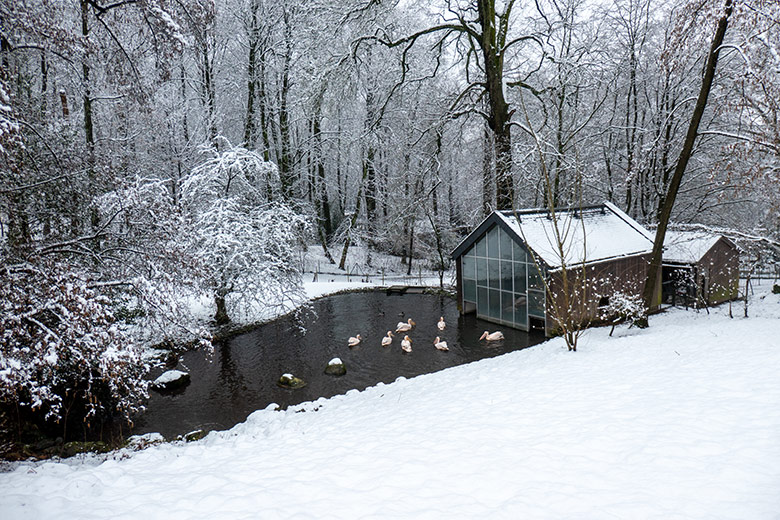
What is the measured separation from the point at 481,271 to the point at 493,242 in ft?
4.02

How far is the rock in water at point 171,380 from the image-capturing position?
10.7 m

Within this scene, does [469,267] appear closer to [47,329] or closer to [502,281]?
[502,281]

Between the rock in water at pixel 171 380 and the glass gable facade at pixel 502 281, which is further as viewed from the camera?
the glass gable facade at pixel 502 281

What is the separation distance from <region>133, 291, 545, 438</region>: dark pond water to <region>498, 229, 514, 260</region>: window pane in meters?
2.36

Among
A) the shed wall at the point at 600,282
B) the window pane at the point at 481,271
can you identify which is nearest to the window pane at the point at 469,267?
the window pane at the point at 481,271

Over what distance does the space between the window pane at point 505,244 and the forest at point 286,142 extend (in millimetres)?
1806

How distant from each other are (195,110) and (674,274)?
2324cm

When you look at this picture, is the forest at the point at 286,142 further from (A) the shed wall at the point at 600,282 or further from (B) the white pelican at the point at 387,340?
(B) the white pelican at the point at 387,340

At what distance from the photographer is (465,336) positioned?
13969 millimetres

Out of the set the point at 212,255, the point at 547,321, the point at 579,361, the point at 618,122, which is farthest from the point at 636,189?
the point at 212,255

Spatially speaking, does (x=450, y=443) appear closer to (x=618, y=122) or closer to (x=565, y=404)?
(x=565, y=404)

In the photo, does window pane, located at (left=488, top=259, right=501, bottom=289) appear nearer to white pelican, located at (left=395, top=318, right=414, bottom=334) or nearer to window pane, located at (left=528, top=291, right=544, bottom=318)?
window pane, located at (left=528, top=291, right=544, bottom=318)

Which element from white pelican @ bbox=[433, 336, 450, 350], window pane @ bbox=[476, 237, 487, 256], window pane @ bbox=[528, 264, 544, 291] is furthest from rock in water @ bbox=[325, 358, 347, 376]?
window pane @ bbox=[476, 237, 487, 256]

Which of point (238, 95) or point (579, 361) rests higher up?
point (238, 95)
